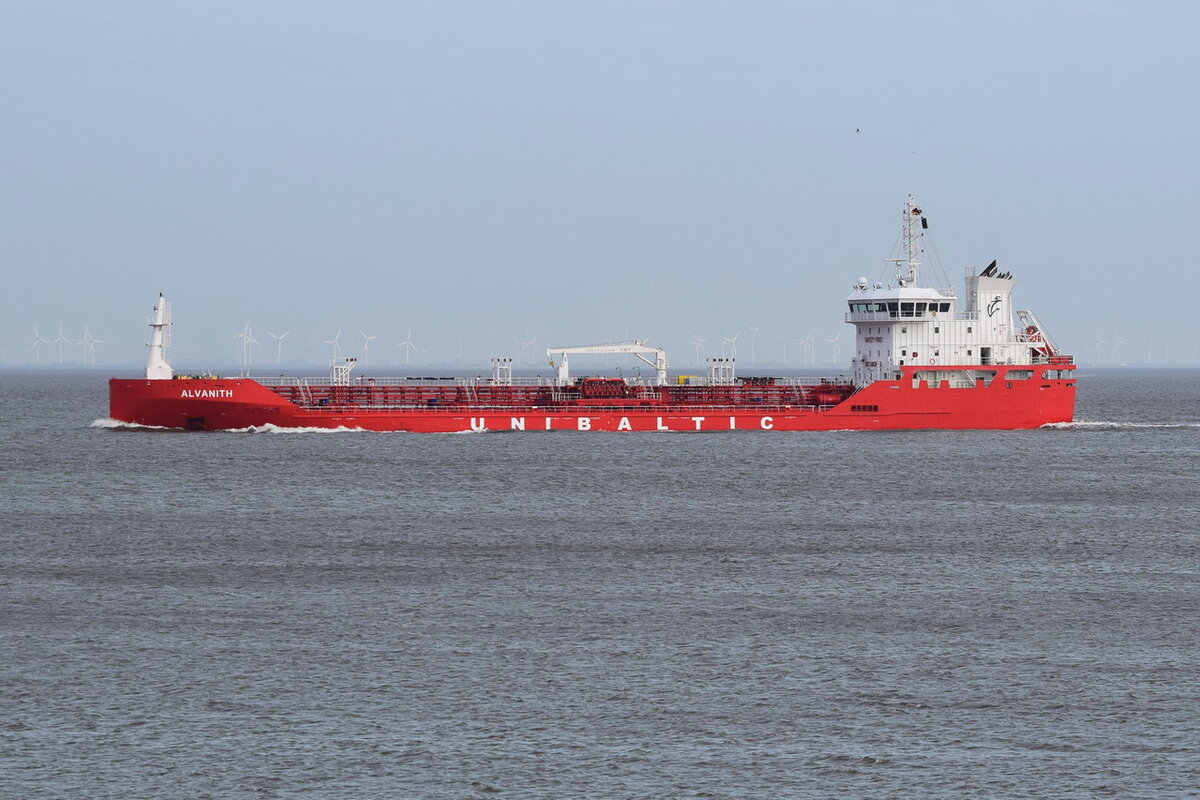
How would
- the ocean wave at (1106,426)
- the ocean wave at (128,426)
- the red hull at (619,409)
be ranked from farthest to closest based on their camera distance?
the ocean wave at (1106,426)
the ocean wave at (128,426)
the red hull at (619,409)

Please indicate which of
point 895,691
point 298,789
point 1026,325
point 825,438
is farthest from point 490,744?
point 1026,325

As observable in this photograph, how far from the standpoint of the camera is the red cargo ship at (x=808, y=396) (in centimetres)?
7931

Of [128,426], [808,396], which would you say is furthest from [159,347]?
[808,396]

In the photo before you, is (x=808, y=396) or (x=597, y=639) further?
(x=808, y=396)

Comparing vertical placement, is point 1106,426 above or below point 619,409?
below

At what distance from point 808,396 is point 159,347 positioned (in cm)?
3685

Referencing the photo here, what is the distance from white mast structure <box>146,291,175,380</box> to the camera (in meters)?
79.5

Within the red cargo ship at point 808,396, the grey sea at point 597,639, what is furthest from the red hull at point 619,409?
the grey sea at point 597,639

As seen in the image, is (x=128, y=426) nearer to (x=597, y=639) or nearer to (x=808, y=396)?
(x=808, y=396)

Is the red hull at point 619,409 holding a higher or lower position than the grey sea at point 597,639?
higher

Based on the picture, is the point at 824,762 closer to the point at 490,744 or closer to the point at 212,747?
the point at 490,744

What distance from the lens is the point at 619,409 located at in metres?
82.9

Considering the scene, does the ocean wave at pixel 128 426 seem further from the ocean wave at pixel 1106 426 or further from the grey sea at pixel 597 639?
the ocean wave at pixel 1106 426

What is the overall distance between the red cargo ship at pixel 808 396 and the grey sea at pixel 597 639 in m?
18.4
